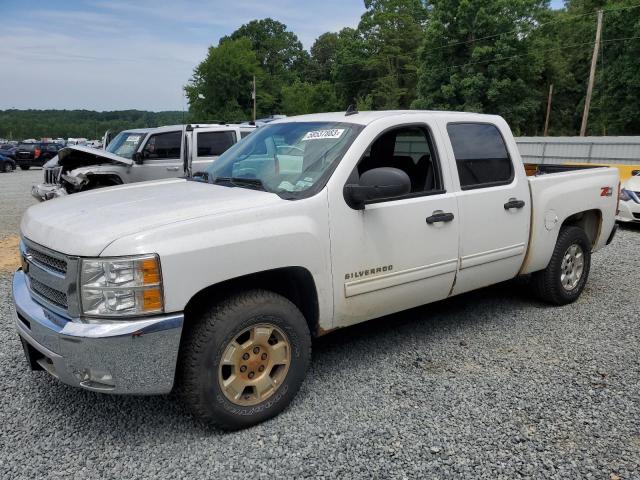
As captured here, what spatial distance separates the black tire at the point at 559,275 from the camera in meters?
4.98

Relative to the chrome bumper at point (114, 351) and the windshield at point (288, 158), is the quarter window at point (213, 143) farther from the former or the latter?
the chrome bumper at point (114, 351)

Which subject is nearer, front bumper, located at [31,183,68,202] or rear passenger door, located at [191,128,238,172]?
front bumper, located at [31,183,68,202]

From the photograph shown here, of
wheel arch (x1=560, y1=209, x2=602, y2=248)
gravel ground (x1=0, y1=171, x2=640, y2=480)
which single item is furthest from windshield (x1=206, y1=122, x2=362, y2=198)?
wheel arch (x1=560, y1=209, x2=602, y2=248)

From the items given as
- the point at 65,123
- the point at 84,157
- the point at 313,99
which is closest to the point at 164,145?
the point at 84,157

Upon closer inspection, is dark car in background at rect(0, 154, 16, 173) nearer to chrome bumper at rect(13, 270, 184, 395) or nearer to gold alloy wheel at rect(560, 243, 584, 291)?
chrome bumper at rect(13, 270, 184, 395)

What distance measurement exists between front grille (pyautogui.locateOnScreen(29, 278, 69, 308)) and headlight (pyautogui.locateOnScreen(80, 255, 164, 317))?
8.9 inches

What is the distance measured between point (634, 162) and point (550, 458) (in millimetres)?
18384

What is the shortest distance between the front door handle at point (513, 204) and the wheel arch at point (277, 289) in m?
1.96

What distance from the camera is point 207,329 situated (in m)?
2.82

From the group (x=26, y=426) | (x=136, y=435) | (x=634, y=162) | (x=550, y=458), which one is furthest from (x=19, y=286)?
(x=634, y=162)


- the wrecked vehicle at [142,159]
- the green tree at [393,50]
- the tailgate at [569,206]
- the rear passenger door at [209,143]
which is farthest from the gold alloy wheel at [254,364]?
the green tree at [393,50]

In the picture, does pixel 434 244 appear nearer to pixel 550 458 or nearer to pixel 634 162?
pixel 550 458

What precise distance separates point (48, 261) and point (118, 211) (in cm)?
46

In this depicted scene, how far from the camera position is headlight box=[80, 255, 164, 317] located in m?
2.57
